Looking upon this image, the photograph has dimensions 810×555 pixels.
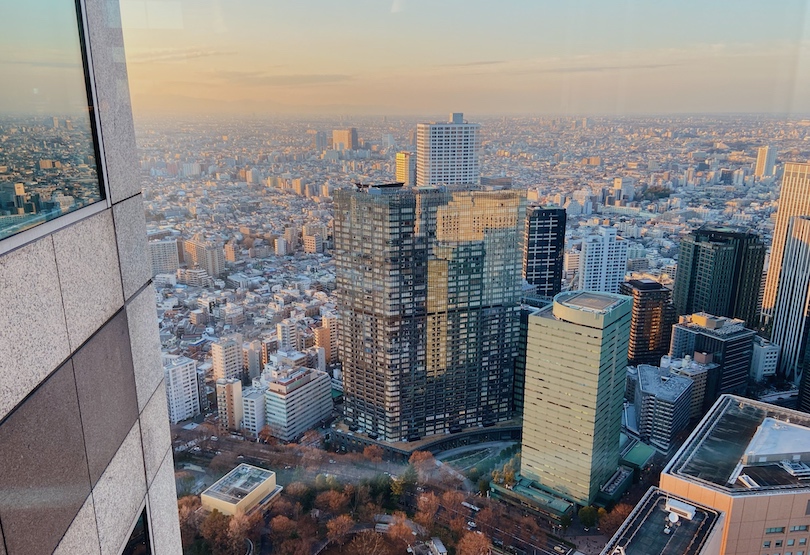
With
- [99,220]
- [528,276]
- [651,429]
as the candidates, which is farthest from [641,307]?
[99,220]

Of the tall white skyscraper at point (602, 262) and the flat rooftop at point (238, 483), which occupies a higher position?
the tall white skyscraper at point (602, 262)

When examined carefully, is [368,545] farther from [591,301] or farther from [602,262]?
[602,262]

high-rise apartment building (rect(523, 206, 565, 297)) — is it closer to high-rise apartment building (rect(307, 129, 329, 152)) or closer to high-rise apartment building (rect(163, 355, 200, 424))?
high-rise apartment building (rect(307, 129, 329, 152))

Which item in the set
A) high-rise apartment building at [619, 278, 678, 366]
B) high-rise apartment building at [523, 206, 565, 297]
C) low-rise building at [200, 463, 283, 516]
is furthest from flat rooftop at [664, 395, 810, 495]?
high-rise apartment building at [523, 206, 565, 297]

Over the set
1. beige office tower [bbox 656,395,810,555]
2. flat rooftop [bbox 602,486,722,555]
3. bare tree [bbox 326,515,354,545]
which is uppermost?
beige office tower [bbox 656,395,810,555]

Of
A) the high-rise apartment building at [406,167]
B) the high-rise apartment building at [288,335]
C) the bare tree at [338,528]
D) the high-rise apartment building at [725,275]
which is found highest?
the high-rise apartment building at [406,167]

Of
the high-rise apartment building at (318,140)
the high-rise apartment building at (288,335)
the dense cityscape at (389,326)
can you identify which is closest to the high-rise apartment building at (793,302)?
the dense cityscape at (389,326)

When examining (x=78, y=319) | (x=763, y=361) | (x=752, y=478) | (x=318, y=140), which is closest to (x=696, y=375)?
(x=763, y=361)

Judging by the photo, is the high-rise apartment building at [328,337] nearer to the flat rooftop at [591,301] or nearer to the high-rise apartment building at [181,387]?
the high-rise apartment building at [181,387]
